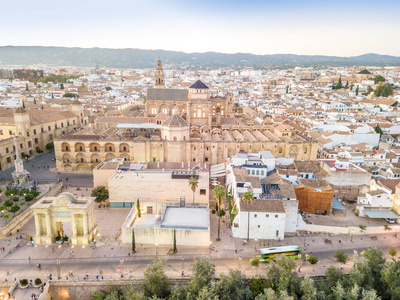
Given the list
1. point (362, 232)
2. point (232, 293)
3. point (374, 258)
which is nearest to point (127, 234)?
point (232, 293)

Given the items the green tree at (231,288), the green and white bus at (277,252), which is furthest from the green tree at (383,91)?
the green tree at (231,288)

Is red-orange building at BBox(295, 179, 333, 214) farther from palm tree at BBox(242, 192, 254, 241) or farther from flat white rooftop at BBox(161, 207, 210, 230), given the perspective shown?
flat white rooftop at BBox(161, 207, 210, 230)

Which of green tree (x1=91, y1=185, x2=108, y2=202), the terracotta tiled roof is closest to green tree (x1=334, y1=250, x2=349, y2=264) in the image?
the terracotta tiled roof

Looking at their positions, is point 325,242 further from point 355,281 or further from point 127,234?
point 127,234

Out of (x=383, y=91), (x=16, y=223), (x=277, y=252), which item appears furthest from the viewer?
(x=383, y=91)

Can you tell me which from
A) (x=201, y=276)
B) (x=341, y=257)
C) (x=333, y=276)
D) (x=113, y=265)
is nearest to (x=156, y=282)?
(x=201, y=276)

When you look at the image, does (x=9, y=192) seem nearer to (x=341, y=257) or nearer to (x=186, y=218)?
(x=186, y=218)
